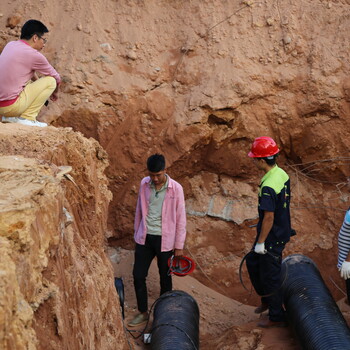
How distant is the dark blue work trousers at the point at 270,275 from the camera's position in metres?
5.16

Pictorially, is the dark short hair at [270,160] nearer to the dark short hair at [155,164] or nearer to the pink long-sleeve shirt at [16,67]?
the dark short hair at [155,164]

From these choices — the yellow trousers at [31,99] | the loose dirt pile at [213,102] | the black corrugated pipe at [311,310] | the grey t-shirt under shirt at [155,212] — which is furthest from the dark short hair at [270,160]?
the yellow trousers at [31,99]

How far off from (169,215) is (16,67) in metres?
2.21

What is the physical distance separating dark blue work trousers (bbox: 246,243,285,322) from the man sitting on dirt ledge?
2613 mm

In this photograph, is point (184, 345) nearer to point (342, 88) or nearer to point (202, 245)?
point (202, 245)

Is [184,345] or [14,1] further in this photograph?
[14,1]

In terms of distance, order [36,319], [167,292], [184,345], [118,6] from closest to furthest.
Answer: [36,319], [184,345], [167,292], [118,6]

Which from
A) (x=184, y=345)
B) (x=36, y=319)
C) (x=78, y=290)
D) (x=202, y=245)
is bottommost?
(x=202, y=245)

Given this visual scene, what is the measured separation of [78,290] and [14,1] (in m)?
5.63

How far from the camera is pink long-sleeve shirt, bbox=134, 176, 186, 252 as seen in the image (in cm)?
544

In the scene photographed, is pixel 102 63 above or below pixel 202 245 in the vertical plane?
above

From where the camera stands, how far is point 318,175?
7609 mm

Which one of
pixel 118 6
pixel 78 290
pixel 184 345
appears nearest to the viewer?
pixel 78 290

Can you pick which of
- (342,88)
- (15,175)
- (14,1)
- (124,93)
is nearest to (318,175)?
(342,88)
